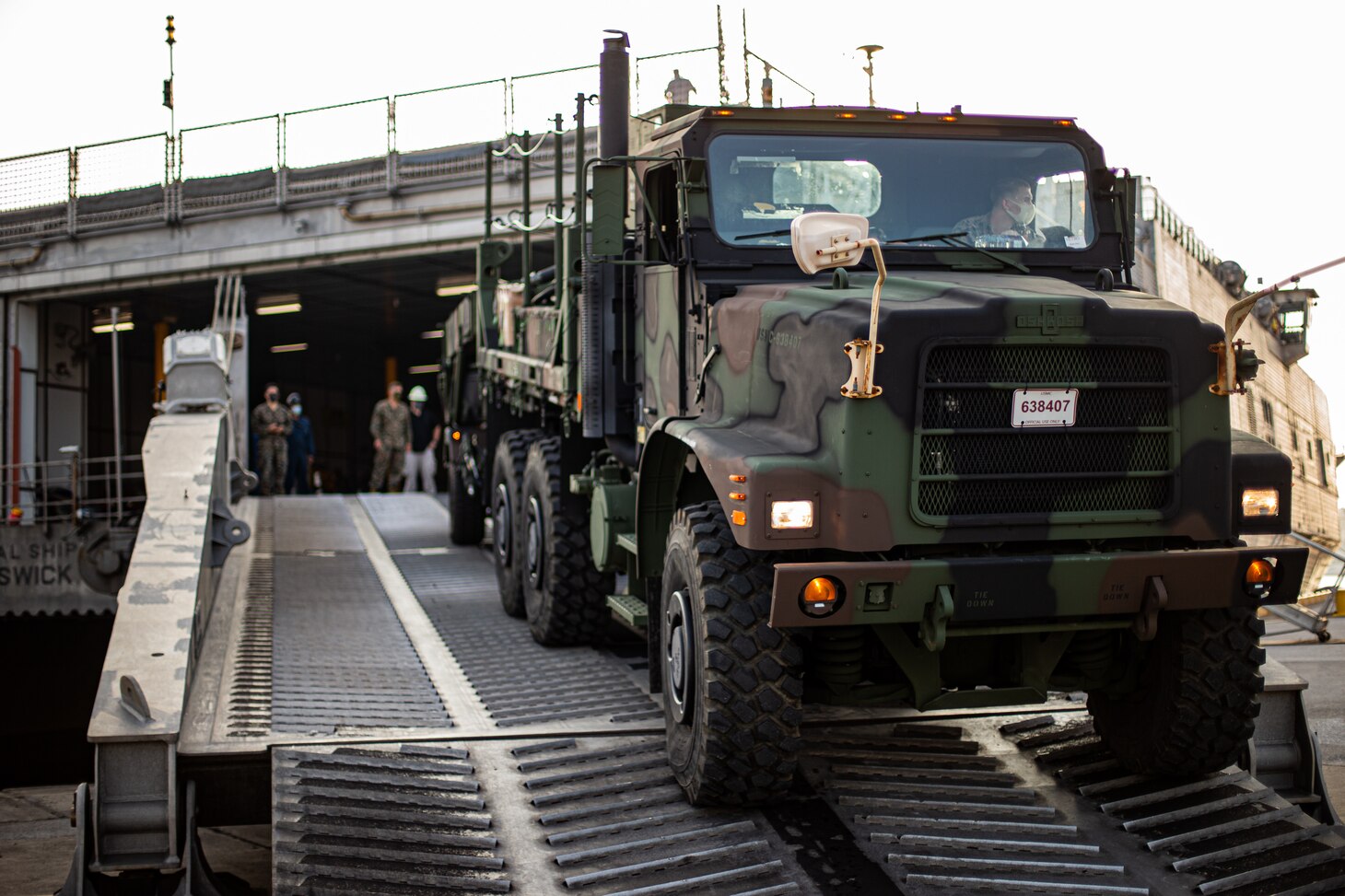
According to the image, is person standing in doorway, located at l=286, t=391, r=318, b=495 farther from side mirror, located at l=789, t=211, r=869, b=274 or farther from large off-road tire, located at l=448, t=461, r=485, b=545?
side mirror, located at l=789, t=211, r=869, b=274

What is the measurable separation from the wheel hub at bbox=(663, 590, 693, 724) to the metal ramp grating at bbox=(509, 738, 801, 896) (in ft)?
1.17

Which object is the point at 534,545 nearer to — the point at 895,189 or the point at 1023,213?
the point at 895,189

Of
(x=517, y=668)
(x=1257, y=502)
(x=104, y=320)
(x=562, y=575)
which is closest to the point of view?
(x=1257, y=502)

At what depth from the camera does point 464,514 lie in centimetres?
1243

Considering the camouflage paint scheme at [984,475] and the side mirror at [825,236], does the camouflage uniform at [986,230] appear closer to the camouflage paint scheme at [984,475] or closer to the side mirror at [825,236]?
the camouflage paint scheme at [984,475]

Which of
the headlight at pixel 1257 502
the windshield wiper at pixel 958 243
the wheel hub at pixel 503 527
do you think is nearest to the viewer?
the headlight at pixel 1257 502

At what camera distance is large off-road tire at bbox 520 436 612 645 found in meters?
8.16

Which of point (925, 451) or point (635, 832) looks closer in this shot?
point (925, 451)

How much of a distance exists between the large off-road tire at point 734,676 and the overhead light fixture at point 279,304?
23.4m

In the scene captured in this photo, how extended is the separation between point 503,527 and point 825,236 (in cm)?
488

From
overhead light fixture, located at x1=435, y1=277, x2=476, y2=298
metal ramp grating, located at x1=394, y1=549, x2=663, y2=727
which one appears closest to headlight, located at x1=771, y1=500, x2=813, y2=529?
metal ramp grating, located at x1=394, y1=549, x2=663, y2=727

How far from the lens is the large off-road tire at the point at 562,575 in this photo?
8164mm

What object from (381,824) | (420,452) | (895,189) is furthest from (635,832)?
(420,452)

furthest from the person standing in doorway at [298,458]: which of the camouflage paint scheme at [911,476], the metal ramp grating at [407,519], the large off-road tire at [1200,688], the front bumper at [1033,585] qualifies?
the front bumper at [1033,585]
